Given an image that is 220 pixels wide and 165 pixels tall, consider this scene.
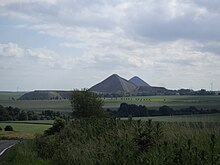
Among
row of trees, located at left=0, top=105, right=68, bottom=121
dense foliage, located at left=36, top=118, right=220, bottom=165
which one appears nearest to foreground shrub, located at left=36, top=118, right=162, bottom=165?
dense foliage, located at left=36, top=118, right=220, bottom=165

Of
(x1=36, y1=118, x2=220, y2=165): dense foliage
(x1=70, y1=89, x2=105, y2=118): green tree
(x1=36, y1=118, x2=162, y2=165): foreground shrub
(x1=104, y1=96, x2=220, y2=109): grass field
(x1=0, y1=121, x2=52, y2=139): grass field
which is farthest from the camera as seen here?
(x1=70, y1=89, x2=105, y2=118): green tree

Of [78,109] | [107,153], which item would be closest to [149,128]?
[107,153]

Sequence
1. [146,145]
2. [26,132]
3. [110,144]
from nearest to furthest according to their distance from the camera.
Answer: [146,145] → [110,144] → [26,132]

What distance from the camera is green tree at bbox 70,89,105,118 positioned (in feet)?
257

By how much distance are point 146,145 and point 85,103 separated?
66343 millimetres

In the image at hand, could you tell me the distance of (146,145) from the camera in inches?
530

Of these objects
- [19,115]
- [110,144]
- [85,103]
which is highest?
[85,103]

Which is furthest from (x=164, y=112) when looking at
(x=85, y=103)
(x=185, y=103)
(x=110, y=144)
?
(x=110, y=144)

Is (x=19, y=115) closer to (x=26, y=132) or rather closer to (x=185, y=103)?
(x=26, y=132)

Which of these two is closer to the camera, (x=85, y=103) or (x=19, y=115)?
(x=85, y=103)

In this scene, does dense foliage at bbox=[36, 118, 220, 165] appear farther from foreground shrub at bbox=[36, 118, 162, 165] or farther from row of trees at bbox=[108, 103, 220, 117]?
row of trees at bbox=[108, 103, 220, 117]

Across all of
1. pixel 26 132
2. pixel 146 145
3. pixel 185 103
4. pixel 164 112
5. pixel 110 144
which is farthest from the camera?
pixel 185 103

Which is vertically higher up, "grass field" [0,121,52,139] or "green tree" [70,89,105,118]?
"green tree" [70,89,105,118]

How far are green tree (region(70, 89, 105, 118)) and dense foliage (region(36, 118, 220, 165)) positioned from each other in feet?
194
